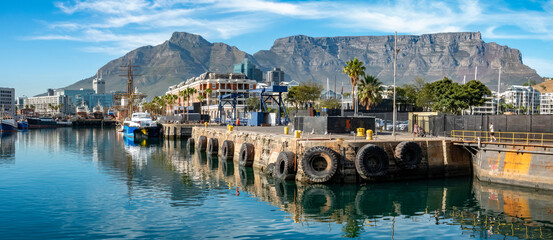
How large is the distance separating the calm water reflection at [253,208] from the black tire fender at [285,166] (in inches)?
34.0

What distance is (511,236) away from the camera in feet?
72.1

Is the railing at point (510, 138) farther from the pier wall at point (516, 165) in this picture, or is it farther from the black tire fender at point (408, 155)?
the black tire fender at point (408, 155)

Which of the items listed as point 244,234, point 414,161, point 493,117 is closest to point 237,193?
point 244,234

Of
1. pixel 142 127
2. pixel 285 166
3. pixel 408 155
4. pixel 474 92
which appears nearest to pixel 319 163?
pixel 285 166

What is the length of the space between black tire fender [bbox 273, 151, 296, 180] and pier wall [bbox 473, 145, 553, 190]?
49.2 ft

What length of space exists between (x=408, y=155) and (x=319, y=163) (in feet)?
25.5

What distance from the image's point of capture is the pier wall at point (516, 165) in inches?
1206

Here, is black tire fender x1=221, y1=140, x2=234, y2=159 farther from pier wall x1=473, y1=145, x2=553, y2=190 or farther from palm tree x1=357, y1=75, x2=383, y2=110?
palm tree x1=357, y1=75, x2=383, y2=110

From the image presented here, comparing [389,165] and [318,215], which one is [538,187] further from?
[318,215]

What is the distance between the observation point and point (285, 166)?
35.0 m

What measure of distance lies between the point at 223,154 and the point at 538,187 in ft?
109

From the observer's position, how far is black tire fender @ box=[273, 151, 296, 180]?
34.8m

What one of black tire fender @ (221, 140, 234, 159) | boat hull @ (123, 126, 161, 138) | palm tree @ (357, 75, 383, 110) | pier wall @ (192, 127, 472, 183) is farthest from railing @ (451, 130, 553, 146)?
boat hull @ (123, 126, 161, 138)

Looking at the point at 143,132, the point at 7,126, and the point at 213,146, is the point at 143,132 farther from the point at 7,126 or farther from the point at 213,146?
the point at 7,126
